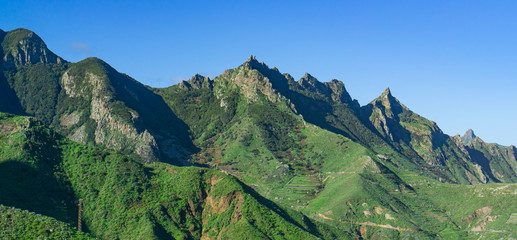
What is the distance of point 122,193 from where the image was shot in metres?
136

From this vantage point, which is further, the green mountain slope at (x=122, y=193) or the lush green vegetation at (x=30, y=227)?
the green mountain slope at (x=122, y=193)

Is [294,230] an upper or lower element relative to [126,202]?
lower

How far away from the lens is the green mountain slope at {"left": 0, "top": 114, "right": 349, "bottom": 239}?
125500 mm

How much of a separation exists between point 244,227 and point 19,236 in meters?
68.1

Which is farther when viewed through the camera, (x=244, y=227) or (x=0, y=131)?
(x=0, y=131)

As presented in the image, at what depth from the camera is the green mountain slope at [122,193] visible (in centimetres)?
12550

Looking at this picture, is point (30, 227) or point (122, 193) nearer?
point (30, 227)

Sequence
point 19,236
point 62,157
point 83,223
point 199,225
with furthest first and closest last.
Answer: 1. point 62,157
2. point 199,225
3. point 83,223
4. point 19,236

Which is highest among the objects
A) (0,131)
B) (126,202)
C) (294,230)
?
(0,131)

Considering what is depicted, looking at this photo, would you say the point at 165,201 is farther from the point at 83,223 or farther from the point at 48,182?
the point at 48,182

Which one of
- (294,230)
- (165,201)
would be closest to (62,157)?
(165,201)

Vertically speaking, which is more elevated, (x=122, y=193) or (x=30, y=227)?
(x=122, y=193)

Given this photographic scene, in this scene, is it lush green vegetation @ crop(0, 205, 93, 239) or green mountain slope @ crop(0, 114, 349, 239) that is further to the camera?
green mountain slope @ crop(0, 114, 349, 239)

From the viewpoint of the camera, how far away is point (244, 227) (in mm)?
132000
